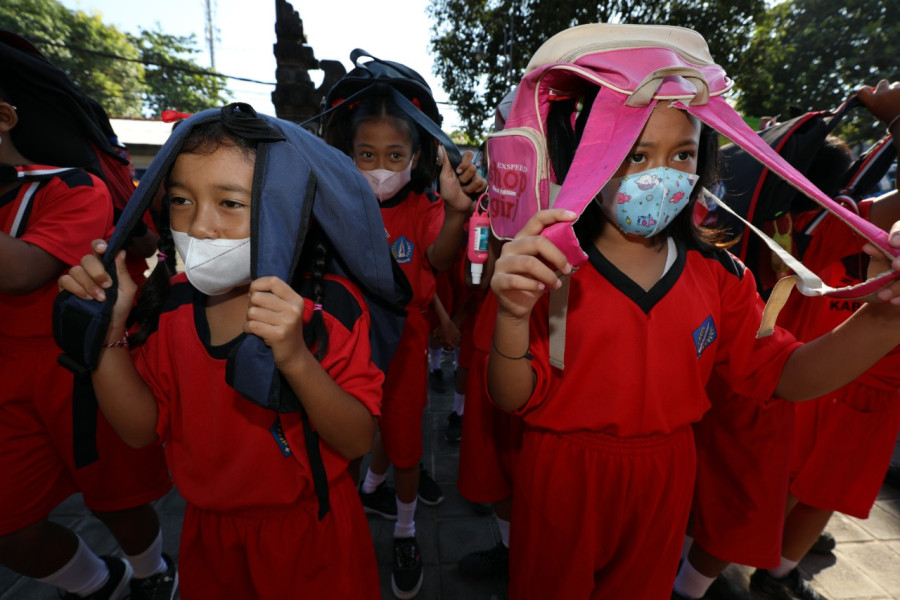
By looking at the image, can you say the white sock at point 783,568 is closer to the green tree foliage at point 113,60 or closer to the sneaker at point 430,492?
the sneaker at point 430,492

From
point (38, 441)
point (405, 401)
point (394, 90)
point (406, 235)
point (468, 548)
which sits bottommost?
point (468, 548)

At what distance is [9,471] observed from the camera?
1.72 meters

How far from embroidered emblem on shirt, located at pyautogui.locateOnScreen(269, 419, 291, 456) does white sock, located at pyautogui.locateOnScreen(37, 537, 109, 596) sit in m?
1.59

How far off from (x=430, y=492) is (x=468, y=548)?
468 millimetres

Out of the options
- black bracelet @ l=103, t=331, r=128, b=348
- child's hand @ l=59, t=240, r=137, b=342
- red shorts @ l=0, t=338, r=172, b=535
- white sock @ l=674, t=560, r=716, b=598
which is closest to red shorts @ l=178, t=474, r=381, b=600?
black bracelet @ l=103, t=331, r=128, b=348

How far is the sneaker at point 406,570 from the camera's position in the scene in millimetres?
2291

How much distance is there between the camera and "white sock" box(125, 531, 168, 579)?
7.01ft

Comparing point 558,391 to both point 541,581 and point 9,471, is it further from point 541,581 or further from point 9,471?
point 9,471

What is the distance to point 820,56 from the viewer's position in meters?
15.9

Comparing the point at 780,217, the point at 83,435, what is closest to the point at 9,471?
the point at 83,435

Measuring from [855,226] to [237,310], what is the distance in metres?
1.59

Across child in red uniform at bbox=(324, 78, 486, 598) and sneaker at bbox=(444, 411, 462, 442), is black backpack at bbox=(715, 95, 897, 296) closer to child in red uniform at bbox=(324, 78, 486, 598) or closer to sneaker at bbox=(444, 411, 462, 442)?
child in red uniform at bbox=(324, 78, 486, 598)

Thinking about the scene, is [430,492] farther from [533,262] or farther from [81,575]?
[533,262]

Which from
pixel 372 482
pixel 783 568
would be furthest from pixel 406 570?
pixel 783 568
